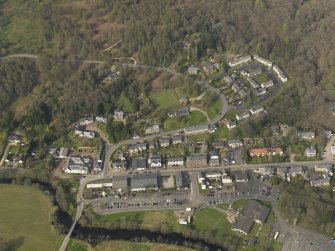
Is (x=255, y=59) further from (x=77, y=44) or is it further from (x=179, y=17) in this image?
(x=77, y=44)

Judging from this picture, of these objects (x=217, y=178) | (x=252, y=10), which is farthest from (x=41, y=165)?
(x=252, y=10)

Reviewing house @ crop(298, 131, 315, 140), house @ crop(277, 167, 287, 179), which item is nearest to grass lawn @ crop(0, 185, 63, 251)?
house @ crop(277, 167, 287, 179)

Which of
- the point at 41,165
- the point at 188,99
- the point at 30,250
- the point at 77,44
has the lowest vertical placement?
the point at 30,250

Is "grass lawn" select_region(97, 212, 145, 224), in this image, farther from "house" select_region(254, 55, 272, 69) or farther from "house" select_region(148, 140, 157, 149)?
"house" select_region(254, 55, 272, 69)

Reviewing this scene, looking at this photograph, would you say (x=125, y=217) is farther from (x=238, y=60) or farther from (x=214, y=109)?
(x=238, y=60)

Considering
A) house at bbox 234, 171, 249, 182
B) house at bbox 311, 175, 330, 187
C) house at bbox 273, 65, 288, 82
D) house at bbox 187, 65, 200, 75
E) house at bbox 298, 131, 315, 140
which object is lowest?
house at bbox 311, 175, 330, 187
